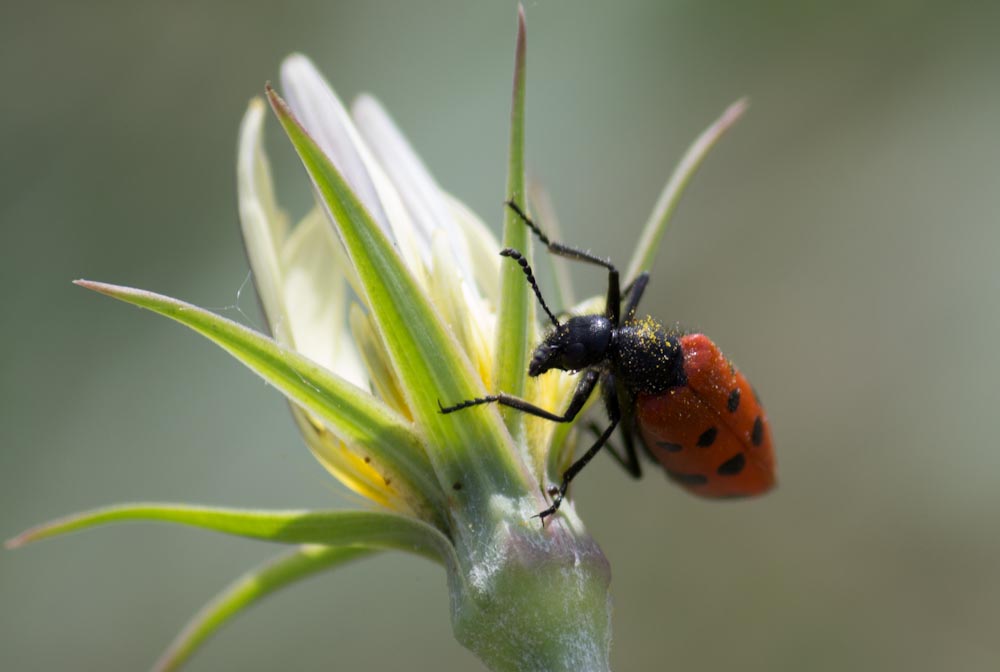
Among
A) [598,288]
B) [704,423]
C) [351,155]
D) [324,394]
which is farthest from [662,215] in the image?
[598,288]

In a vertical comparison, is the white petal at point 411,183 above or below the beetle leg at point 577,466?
above

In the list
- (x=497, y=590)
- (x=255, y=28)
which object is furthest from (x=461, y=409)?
(x=255, y=28)

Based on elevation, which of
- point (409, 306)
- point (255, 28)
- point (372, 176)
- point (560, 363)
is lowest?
point (560, 363)

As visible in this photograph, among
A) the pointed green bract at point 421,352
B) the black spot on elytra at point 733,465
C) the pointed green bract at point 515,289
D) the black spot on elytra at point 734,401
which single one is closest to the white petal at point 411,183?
the pointed green bract at point 515,289

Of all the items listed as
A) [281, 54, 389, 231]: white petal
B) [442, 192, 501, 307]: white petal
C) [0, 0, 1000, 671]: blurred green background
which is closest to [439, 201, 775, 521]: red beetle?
[442, 192, 501, 307]: white petal

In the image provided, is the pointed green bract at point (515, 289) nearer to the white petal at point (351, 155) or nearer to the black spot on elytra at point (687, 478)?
the white petal at point (351, 155)

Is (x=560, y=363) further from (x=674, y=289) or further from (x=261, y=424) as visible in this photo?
(x=674, y=289)

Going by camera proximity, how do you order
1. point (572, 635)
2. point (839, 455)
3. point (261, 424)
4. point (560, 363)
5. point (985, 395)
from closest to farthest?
1. point (572, 635)
2. point (560, 363)
3. point (261, 424)
4. point (985, 395)
5. point (839, 455)
